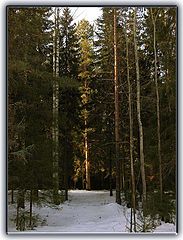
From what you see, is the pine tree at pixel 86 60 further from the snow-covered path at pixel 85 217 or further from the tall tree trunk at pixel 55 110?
the snow-covered path at pixel 85 217

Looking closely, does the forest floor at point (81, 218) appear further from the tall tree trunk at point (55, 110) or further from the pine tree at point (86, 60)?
the pine tree at point (86, 60)

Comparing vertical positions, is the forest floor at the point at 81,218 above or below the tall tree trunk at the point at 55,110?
below

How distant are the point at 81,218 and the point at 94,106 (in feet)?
2.29

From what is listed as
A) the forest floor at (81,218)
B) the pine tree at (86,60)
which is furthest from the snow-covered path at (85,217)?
the pine tree at (86,60)

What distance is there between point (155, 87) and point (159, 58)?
0.19 metres

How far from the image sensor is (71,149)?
2.90m

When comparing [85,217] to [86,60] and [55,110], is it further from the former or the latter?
[86,60]

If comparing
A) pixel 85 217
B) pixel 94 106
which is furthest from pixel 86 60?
pixel 85 217

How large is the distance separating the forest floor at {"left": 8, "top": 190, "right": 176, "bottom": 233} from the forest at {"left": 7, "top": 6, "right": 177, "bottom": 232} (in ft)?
0.14

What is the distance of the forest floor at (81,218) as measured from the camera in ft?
9.53

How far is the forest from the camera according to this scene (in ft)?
9.50

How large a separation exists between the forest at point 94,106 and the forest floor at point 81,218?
44 mm

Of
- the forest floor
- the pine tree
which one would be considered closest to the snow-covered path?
the forest floor
